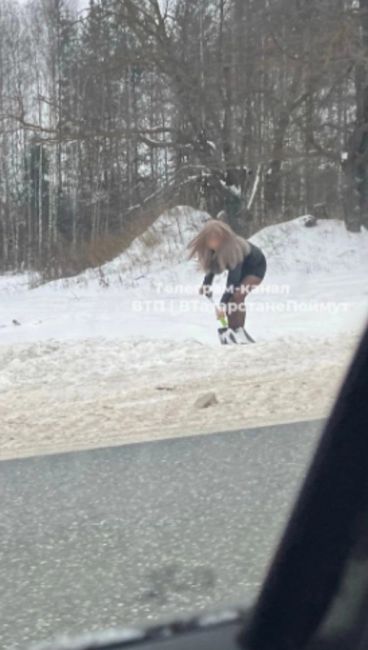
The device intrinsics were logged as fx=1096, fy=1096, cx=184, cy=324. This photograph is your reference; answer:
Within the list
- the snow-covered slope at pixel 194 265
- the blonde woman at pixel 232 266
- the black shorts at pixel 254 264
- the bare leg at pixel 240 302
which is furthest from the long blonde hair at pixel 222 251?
the snow-covered slope at pixel 194 265

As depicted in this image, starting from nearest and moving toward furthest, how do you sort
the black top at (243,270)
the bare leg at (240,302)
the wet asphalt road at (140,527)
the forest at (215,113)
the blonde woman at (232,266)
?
the wet asphalt road at (140,527), the bare leg at (240,302), the blonde woman at (232,266), the black top at (243,270), the forest at (215,113)

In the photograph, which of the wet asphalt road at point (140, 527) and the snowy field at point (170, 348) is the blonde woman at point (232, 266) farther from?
the wet asphalt road at point (140, 527)

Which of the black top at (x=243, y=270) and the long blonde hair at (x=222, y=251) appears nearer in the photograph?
the black top at (x=243, y=270)

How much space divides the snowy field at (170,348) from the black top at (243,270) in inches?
18.3

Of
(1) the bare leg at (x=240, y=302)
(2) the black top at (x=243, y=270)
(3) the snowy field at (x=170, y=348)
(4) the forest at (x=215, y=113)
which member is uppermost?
(4) the forest at (x=215, y=113)

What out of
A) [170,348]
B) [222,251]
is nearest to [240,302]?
[222,251]

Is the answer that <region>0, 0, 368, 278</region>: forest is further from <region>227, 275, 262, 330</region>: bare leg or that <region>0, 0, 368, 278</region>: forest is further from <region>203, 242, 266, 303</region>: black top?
<region>227, 275, 262, 330</region>: bare leg

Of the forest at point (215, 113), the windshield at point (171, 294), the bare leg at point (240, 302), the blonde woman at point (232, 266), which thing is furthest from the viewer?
the forest at point (215, 113)

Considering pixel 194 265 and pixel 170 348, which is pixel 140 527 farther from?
pixel 194 265

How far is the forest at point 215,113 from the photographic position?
20.2 metres

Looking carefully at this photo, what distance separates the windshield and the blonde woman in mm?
46

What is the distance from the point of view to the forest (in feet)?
66.2

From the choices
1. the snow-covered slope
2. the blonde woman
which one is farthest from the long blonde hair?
the snow-covered slope

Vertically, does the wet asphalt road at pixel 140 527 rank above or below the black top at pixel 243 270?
below
